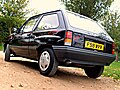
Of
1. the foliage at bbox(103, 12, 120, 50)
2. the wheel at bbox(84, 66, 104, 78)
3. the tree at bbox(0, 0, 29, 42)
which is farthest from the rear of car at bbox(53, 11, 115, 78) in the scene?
the foliage at bbox(103, 12, 120, 50)

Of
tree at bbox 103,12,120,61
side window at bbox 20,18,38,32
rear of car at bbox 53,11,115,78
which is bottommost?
rear of car at bbox 53,11,115,78

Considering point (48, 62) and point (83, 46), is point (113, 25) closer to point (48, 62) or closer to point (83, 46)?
point (83, 46)

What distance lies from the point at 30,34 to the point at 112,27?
24581mm

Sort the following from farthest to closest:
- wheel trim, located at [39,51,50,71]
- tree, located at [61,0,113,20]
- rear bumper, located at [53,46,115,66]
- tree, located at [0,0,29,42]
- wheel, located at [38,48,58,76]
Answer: tree, located at [61,0,113,20] → tree, located at [0,0,29,42] → wheel trim, located at [39,51,50,71] → wheel, located at [38,48,58,76] → rear bumper, located at [53,46,115,66]

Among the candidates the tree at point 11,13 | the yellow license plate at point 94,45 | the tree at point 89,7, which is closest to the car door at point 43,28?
the yellow license plate at point 94,45

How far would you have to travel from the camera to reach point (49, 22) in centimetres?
542

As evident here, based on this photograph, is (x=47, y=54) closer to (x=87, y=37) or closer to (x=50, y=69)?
(x=50, y=69)

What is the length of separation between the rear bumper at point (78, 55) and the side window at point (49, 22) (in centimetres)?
65

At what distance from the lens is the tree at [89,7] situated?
28.3 metres

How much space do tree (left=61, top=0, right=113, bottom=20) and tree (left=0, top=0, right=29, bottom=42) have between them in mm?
5933

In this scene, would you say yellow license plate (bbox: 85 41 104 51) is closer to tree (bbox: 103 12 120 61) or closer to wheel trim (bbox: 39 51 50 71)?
wheel trim (bbox: 39 51 50 71)

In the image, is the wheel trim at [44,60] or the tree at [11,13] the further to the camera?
the tree at [11,13]

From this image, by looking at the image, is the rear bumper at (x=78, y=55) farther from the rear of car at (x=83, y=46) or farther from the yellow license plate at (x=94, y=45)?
the yellow license plate at (x=94, y=45)

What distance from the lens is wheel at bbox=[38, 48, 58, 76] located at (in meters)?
4.85
